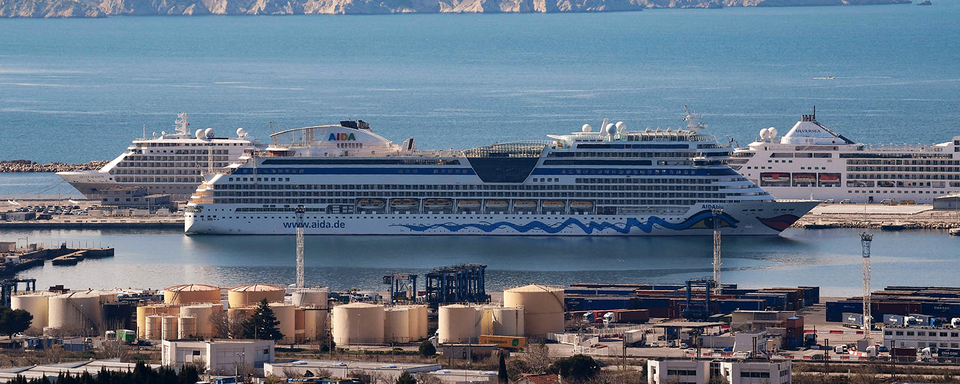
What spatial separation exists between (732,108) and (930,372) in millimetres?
82656

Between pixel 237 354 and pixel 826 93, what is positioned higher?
pixel 826 93

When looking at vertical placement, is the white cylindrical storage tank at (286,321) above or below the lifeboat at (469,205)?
below

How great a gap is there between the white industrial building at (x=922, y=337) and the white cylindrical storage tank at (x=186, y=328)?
1734cm

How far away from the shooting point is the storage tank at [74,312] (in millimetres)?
59625

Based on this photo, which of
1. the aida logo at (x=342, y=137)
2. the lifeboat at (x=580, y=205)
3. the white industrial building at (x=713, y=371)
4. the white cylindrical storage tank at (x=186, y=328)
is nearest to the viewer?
the white industrial building at (x=713, y=371)

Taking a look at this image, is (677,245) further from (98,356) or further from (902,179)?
(98,356)

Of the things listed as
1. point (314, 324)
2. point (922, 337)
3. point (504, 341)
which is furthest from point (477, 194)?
point (922, 337)

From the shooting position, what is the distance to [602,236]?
84812 mm

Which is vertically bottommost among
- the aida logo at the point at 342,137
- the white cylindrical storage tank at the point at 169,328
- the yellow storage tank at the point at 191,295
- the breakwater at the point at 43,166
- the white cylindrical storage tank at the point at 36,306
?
the white cylindrical storage tank at the point at 169,328

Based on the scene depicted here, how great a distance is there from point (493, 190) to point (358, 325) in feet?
97.1

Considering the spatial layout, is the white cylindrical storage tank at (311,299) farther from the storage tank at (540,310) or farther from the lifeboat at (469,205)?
the lifeboat at (469,205)

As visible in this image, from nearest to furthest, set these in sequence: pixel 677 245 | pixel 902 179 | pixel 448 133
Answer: pixel 677 245
pixel 902 179
pixel 448 133

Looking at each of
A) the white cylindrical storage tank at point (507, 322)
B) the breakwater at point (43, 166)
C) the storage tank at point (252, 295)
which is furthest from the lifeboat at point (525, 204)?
the white cylindrical storage tank at point (507, 322)

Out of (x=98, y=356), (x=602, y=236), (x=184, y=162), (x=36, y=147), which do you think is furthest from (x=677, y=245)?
(x=36, y=147)
